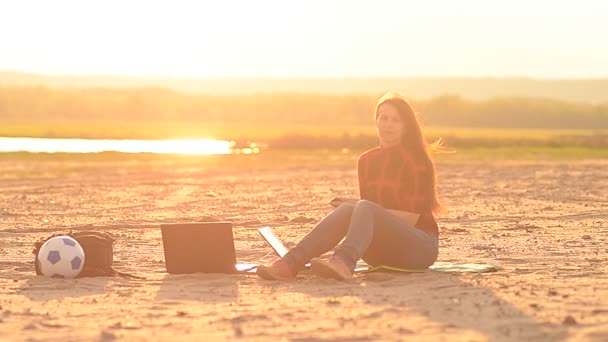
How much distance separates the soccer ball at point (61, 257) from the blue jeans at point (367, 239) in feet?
6.29

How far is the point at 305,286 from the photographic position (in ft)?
33.6

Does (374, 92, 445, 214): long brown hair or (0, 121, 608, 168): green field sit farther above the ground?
(374, 92, 445, 214): long brown hair

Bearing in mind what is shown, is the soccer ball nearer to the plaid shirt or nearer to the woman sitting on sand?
the woman sitting on sand

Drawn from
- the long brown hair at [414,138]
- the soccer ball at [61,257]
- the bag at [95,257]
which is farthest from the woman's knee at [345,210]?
the soccer ball at [61,257]

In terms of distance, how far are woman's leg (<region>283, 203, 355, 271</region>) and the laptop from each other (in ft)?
2.40

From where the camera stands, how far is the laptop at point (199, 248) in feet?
36.0

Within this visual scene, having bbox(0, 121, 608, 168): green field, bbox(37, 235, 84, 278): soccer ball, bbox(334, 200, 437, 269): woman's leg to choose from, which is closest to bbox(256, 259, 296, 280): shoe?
bbox(334, 200, 437, 269): woman's leg

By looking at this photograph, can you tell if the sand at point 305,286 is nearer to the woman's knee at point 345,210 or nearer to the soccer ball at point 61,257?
the soccer ball at point 61,257

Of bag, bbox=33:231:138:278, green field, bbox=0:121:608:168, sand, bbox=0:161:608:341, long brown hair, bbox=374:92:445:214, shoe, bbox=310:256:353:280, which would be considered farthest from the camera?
green field, bbox=0:121:608:168

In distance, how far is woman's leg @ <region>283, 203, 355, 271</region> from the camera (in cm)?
1051

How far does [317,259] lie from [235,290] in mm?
766

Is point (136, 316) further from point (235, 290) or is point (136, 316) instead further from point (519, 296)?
point (519, 296)

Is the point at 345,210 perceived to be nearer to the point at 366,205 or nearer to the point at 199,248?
the point at 366,205

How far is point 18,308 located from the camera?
30.3 ft
